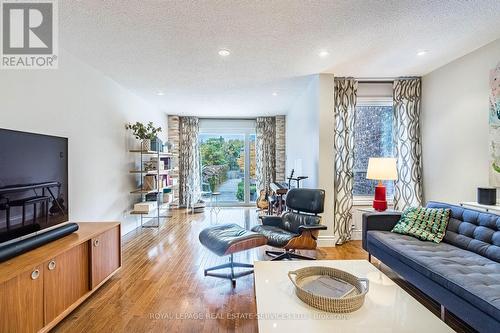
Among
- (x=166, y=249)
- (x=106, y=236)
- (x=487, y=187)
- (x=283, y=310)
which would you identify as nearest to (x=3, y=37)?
(x=106, y=236)

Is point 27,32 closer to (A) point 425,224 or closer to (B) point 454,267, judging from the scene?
(B) point 454,267

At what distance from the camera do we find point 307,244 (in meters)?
2.69

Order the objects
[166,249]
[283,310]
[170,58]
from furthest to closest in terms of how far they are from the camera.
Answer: [166,249] < [170,58] < [283,310]

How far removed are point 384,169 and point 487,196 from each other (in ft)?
3.30

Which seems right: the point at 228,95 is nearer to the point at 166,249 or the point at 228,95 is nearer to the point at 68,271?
the point at 166,249

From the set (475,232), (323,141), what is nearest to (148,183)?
(323,141)

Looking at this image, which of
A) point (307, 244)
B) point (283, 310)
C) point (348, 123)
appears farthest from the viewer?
point (348, 123)

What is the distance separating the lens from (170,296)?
229cm

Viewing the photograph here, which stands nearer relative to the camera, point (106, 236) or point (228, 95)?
point (106, 236)

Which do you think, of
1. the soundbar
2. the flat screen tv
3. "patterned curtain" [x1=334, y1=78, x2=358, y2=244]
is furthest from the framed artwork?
the flat screen tv

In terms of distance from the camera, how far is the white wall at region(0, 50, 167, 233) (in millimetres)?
2301

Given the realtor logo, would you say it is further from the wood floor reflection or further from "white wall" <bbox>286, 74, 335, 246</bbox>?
"white wall" <bbox>286, 74, 335, 246</bbox>

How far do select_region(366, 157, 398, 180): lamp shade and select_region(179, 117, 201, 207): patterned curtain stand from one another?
469 centimetres

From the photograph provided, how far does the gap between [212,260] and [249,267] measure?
562 mm
